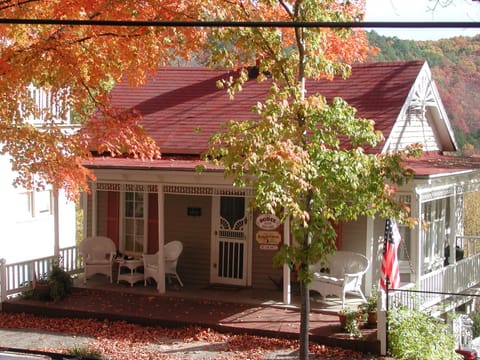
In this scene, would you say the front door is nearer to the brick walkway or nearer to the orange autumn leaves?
the brick walkway

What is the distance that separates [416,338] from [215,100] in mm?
8681

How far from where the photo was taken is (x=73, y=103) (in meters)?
14.1

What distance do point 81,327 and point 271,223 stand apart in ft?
15.4

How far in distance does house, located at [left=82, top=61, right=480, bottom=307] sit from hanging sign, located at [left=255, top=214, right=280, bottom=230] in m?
0.02

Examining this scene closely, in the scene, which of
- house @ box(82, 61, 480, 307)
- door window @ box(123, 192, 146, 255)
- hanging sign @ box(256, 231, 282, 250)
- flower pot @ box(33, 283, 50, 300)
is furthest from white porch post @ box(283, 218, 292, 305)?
flower pot @ box(33, 283, 50, 300)

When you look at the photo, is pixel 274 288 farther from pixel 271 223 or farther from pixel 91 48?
pixel 91 48

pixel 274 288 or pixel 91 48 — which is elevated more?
pixel 91 48

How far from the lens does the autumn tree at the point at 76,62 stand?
12.3 m

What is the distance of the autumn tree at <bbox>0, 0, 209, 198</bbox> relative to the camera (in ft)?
40.2

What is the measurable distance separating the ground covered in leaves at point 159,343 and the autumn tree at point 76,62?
2608mm

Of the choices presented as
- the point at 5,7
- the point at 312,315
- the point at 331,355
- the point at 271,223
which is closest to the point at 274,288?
the point at 271,223

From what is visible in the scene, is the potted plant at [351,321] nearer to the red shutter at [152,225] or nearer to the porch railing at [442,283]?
the porch railing at [442,283]

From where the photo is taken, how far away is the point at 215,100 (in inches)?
719

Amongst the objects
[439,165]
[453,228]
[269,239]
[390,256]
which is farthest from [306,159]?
[453,228]
